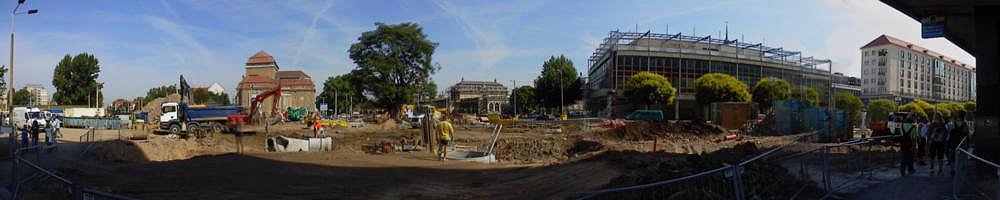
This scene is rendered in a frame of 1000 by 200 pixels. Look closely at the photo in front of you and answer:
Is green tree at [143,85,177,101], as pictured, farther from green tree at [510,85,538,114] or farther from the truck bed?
the truck bed

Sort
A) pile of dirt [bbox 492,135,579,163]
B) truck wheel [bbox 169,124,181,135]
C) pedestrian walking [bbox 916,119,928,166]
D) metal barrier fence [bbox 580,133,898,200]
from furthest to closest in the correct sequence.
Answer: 1. truck wheel [bbox 169,124,181,135]
2. pile of dirt [bbox 492,135,579,163]
3. pedestrian walking [bbox 916,119,928,166]
4. metal barrier fence [bbox 580,133,898,200]

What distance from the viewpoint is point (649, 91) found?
2000 inches

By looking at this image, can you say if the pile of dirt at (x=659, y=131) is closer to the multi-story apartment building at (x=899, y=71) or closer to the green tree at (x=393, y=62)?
the green tree at (x=393, y=62)

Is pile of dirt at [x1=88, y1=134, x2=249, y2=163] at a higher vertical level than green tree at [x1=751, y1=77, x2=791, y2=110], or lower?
lower

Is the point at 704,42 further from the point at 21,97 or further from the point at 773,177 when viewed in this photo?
the point at 21,97

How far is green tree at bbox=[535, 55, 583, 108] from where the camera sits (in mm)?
66500

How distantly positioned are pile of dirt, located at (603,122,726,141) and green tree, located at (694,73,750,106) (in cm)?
2032

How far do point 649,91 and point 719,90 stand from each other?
19.8 ft

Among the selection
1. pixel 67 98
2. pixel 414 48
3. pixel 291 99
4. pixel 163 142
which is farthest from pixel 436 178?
pixel 291 99

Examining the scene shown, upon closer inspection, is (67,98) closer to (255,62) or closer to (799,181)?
(255,62)

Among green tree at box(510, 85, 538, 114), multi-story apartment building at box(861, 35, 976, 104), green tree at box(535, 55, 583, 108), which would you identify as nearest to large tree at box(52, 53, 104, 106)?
green tree at box(535, 55, 583, 108)

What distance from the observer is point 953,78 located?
86812 mm

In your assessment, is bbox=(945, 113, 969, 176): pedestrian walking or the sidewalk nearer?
the sidewalk

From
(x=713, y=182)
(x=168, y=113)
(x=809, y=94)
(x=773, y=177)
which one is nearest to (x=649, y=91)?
(x=809, y=94)
